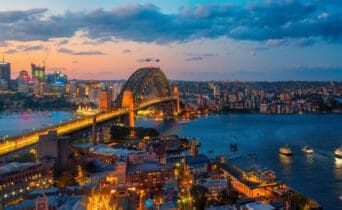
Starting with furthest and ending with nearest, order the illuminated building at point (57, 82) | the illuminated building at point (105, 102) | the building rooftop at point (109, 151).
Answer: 1. the illuminated building at point (57, 82)
2. the illuminated building at point (105, 102)
3. the building rooftop at point (109, 151)

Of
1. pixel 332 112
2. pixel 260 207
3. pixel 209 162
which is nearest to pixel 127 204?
pixel 260 207

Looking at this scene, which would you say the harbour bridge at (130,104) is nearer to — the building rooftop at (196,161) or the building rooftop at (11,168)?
the building rooftop at (11,168)

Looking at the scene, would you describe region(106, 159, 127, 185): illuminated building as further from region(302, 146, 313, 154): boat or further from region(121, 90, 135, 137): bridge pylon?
region(121, 90, 135, 137): bridge pylon

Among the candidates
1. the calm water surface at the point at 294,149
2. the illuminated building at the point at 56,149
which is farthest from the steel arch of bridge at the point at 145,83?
the illuminated building at the point at 56,149

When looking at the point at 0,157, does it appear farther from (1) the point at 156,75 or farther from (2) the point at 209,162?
(1) the point at 156,75

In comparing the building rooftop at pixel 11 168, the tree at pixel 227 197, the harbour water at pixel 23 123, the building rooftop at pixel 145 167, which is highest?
the building rooftop at pixel 11 168

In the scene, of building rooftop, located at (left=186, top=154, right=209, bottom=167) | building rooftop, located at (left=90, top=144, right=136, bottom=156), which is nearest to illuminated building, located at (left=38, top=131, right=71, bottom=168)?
building rooftop, located at (left=90, top=144, right=136, bottom=156)

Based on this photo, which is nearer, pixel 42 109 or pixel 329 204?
pixel 329 204
